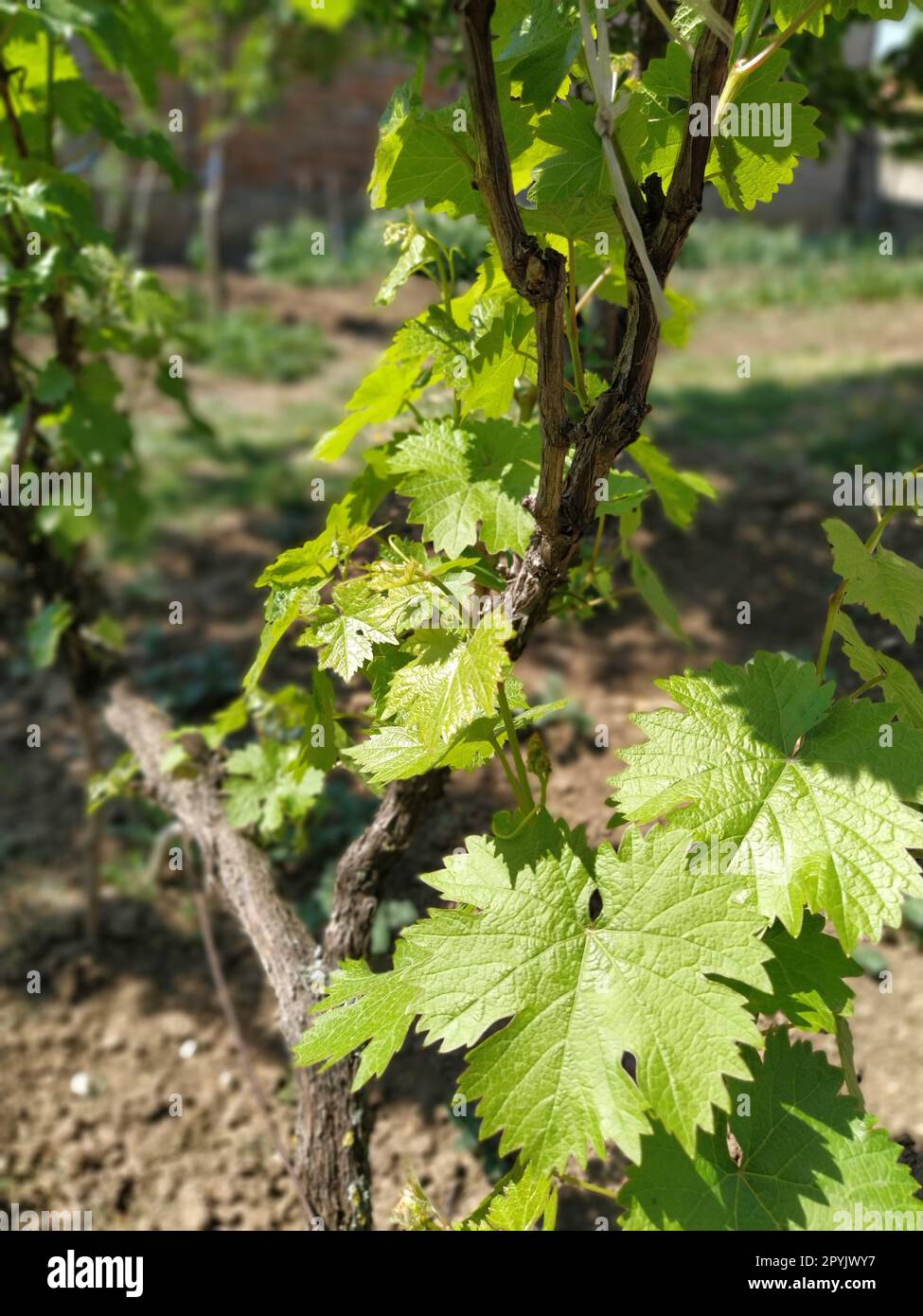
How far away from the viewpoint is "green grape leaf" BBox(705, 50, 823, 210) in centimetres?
110

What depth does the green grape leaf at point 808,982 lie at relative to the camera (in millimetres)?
1217

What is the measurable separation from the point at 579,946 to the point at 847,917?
11.5 inches

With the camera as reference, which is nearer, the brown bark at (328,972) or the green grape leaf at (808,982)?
the green grape leaf at (808,982)

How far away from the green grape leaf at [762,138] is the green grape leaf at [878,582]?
0.42 metres

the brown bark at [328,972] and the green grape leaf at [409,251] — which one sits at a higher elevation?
the green grape leaf at [409,251]

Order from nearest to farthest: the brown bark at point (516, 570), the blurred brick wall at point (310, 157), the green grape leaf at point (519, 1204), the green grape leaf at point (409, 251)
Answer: the brown bark at point (516, 570) → the green grape leaf at point (519, 1204) → the green grape leaf at point (409, 251) → the blurred brick wall at point (310, 157)

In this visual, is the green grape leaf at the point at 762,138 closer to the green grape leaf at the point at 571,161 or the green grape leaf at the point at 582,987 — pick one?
the green grape leaf at the point at 571,161

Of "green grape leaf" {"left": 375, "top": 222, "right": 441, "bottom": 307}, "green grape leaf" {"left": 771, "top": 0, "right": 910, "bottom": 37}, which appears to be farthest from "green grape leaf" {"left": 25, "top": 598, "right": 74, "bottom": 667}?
"green grape leaf" {"left": 771, "top": 0, "right": 910, "bottom": 37}

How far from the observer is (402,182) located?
121cm

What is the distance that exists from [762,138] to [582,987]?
3.07 feet

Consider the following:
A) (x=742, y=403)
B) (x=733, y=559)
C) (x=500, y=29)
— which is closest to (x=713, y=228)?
(x=742, y=403)

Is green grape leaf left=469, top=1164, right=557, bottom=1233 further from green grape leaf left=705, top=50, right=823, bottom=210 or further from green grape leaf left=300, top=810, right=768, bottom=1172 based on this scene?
green grape leaf left=705, top=50, right=823, bottom=210

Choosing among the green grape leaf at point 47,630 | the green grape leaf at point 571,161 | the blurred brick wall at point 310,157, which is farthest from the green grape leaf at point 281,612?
the blurred brick wall at point 310,157

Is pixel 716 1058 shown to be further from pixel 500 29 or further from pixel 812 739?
pixel 500 29
